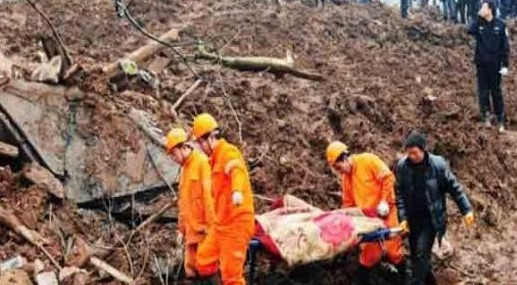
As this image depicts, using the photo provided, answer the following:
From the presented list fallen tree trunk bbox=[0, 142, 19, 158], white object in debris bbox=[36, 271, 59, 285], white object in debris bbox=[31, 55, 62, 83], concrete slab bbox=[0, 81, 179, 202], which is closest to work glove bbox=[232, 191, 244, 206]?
white object in debris bbox=[36, 271, 59, 285]

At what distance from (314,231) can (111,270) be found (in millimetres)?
1886

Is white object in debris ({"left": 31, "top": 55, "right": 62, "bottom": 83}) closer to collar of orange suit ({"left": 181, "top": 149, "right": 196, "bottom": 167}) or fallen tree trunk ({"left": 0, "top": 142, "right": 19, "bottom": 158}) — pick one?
fallen tree trunk ({"left": 0, "top": 142, "right": 19, "bottom": 158})

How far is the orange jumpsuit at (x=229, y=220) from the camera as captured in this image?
606 centimetres

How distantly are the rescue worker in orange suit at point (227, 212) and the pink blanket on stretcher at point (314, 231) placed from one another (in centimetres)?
50

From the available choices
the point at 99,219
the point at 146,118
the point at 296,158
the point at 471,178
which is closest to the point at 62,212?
the point at 99,219

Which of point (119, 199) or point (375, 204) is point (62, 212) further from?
point (375, 204)

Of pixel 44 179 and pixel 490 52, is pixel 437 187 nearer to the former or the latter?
pixel 44 179

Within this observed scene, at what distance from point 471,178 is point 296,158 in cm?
223

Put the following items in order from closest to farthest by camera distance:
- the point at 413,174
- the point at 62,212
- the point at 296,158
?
the point at 413,174
the point at 62,212
the point at 296,158

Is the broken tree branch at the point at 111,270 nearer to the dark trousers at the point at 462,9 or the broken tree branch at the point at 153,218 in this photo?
the broken tree branch at the point at 153,218

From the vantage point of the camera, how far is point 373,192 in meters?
7.16

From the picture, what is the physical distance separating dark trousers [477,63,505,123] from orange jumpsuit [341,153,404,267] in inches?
166

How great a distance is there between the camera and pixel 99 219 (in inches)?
315

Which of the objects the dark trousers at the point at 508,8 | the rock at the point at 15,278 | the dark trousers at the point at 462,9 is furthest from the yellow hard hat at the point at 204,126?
the dark trousers at the point at 508,8
